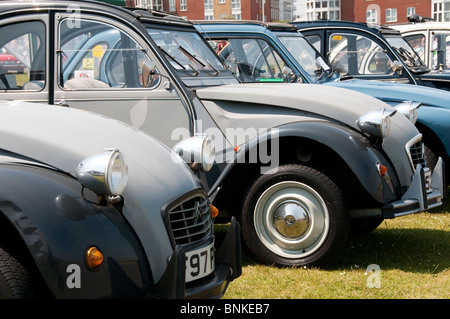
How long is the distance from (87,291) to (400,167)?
3.30 meters

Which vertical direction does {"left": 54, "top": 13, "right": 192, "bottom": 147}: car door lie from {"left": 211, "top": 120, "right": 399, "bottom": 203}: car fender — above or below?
above

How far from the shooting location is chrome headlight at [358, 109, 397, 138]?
211 inches

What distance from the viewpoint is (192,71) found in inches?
227

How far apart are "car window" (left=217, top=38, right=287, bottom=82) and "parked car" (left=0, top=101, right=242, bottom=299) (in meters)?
4.82

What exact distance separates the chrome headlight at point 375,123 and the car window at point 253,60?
2.81 metres

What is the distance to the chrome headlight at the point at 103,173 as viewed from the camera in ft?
9.80

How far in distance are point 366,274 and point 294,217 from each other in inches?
27.8

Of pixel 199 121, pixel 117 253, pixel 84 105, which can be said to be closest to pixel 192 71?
pixel 199 121

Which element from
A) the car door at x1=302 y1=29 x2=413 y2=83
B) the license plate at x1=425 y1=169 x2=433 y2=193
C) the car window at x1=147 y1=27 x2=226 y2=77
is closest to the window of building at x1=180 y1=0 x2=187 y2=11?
the car door at x1=302 y1=29 x2=413 y2=83

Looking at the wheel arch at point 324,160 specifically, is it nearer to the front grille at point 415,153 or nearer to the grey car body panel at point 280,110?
the grey car body panel at point 280,110

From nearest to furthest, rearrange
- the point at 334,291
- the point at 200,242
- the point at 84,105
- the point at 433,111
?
the point at 200,242
the point at 334,291
the point at 84,105
the point at 433,111

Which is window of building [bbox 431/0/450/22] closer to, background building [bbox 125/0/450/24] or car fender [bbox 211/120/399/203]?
background building [bbox 125/0/450/24]

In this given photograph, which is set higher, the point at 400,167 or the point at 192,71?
the point at 192,71

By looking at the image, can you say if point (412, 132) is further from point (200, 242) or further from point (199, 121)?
point (200, 242)
